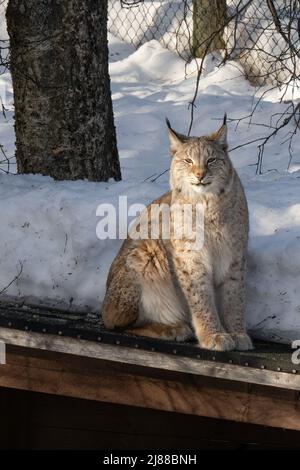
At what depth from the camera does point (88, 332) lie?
12.0 feet

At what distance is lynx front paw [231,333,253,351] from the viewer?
3754 millimetres

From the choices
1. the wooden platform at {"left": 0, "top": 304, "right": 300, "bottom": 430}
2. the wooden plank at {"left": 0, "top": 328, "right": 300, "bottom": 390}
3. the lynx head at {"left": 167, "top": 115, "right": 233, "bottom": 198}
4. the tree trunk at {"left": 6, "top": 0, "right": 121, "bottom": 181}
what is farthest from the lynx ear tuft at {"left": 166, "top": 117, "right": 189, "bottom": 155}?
the tree trunk at {"left": 6, "top": 0, "right": 121, "bottom": 181}

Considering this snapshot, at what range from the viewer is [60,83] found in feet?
17.1

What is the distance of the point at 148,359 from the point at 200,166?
848mm

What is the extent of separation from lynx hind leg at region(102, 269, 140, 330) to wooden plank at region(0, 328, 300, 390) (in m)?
0.34

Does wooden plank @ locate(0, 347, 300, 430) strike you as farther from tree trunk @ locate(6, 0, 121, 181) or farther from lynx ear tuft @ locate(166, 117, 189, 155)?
tree trunk @ locate(6, 0, 121, 181)

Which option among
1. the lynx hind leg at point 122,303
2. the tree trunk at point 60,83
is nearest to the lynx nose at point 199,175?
the lynx hind leg at point 122,303

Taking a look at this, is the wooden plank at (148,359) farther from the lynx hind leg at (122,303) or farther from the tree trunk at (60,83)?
the tree trunk at (60,83)

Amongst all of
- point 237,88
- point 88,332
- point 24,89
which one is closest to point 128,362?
point 88,332

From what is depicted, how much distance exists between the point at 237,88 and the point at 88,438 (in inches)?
207

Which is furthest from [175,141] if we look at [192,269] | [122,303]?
[122,303]

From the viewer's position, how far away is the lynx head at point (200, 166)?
391 cm

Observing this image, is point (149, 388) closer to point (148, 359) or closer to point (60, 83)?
point (148, 359)

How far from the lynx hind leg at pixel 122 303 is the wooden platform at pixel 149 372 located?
0.23 ft
